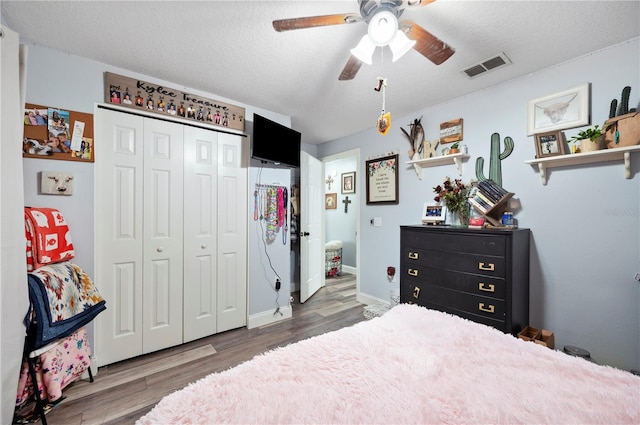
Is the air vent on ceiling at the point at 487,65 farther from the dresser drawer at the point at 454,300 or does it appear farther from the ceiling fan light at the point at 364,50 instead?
the dresser drawer at the point at 454,300

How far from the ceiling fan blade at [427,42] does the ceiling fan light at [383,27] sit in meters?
0.06

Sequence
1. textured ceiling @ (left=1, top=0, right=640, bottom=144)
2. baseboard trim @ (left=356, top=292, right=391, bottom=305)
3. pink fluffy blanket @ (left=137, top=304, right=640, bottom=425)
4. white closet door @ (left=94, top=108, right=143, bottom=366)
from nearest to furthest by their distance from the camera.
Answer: pink fluffy blanket @ (left=137, top=304, right=640, bottom=425) < textured ceiling @ (left=1, top=0, right=640, bottom=144) < white closet door @ (left=94, top=108, right=143, bottom=366) < baseboard trim @ (left=356, top=292, right=391, bottom=305)

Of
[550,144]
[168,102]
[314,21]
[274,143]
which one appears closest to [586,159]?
[550,144]

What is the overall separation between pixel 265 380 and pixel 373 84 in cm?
241

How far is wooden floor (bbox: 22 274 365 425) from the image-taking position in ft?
5.48

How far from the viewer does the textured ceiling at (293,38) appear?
1.51 m

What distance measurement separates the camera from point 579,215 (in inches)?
79.6

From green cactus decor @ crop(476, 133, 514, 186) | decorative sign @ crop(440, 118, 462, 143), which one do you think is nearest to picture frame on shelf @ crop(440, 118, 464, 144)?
decorative sign @ crop(440, 118, 462, 143)

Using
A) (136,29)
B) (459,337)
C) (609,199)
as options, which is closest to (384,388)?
(459,337)

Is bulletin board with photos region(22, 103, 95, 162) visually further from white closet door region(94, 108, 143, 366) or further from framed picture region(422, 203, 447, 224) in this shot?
framed picture region(422, 203, 447, 224)

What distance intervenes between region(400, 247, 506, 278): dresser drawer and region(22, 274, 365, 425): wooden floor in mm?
1079

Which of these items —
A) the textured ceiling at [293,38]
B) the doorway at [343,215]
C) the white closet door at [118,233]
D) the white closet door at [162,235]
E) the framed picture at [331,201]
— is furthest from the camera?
the framed picture at [331,201]

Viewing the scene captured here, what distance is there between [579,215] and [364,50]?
2.07 metres

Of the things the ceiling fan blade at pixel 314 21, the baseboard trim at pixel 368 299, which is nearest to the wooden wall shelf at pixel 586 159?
the ceiling fan blade at pixel 314 21
